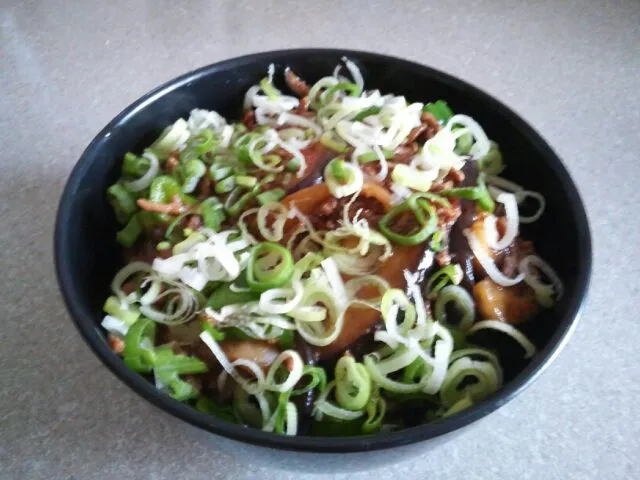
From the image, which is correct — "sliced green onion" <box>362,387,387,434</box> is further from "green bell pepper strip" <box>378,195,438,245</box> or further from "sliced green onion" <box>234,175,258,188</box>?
"sliced green onion" <box>234,175,258,188</box>

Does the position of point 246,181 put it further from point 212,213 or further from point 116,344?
point 116,344

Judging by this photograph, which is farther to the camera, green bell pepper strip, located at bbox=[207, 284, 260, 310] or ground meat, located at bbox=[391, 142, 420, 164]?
ground meat, located at bbox=[391, 142, 420, 164]

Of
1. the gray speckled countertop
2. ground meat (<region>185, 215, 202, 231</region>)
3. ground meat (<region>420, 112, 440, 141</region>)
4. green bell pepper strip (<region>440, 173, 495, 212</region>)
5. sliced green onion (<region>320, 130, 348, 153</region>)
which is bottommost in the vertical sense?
the gray speckled countertop

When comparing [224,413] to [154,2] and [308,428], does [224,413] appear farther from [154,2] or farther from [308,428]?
[154,2]

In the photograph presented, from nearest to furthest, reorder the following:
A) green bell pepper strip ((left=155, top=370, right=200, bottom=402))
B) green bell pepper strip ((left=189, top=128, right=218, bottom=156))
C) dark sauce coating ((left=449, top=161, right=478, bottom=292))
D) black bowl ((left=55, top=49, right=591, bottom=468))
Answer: black bowl ((left=55, top=49, right=591, bottom=468)) → green bell pepper strip ((left=155, top=370, right=200, bottom=402)) → dark sauce coating ((left=449, top=161, right=478, bottom=292)) → green bell pepper strip ((left=189, top=128, right=218, bottom=156))

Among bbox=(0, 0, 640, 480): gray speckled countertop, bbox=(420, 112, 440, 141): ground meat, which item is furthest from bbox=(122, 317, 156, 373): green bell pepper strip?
bbox=(420, 112, 440, 141): ground meat

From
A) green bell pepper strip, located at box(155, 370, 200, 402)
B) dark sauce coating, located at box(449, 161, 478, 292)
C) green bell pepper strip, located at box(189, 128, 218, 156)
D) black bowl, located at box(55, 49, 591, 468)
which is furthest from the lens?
green bell pepper strip, located at box(189, 128, 218, 156)

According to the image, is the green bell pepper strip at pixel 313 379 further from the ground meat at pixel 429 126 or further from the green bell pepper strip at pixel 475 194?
the ground meat at pixel 429 126

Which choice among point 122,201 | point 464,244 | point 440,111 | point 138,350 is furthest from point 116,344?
point 440,111
